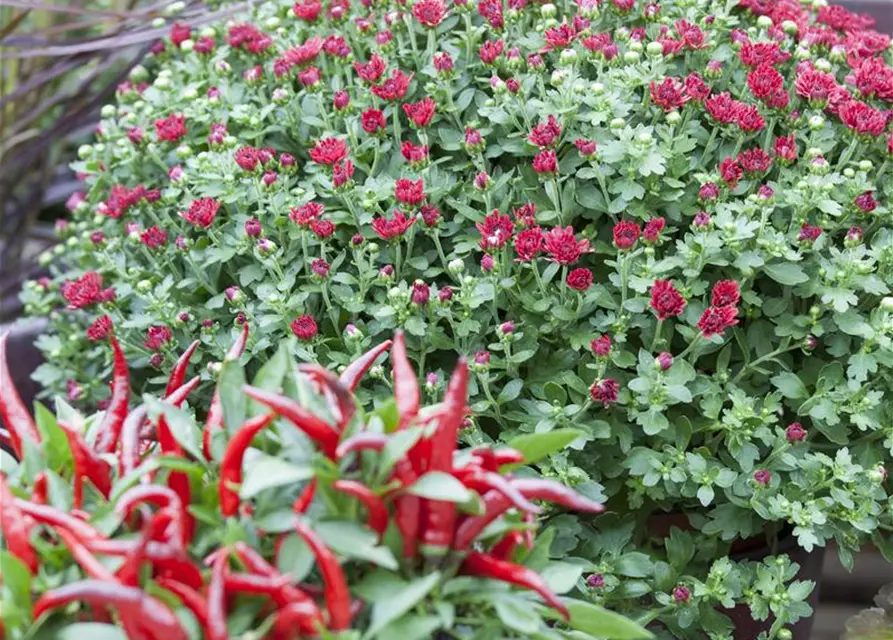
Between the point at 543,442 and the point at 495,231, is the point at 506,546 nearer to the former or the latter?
the point at 543,442

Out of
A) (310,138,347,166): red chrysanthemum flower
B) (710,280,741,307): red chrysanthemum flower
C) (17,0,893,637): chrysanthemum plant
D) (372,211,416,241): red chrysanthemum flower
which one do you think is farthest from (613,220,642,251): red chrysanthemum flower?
(310,138,347,166): red chrysanthemum flower

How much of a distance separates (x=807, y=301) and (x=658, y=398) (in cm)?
29

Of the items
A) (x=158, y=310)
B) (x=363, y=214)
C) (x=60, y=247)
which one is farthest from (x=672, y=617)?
(x=60, y=247)

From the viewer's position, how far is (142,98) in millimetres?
1802

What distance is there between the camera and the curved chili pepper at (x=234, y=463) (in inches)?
35.8

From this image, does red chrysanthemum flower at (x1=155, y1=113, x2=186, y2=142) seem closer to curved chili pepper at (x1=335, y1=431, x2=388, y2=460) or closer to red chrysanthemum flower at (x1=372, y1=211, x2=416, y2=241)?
red chrysanthemum flower at (x1=372, y1=211, x2=416, y2=241)

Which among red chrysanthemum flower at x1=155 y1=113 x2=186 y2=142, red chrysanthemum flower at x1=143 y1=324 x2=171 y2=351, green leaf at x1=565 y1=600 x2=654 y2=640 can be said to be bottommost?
green leaf at x1=565 y1=600 x2=654 y2=640

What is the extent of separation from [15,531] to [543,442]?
→ 0.45 metres

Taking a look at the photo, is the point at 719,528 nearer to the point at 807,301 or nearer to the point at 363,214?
the point at 807,301

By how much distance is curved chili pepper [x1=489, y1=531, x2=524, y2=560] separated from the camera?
3.09 ft

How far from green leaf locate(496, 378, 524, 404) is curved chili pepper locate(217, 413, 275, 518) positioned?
468 mm

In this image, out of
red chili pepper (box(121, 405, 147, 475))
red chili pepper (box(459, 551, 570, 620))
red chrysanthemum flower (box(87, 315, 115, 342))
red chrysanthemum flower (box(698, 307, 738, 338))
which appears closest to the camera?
red chili pepper (box(459, 551, 570, 620))

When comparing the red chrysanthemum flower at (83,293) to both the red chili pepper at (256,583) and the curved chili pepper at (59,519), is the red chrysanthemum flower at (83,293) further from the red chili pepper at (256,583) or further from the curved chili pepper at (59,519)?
the red chili pepper at (256,583)

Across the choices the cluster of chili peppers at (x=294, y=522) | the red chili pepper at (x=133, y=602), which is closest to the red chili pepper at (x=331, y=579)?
the cluster of chili peppers at (x=294, y=522)
